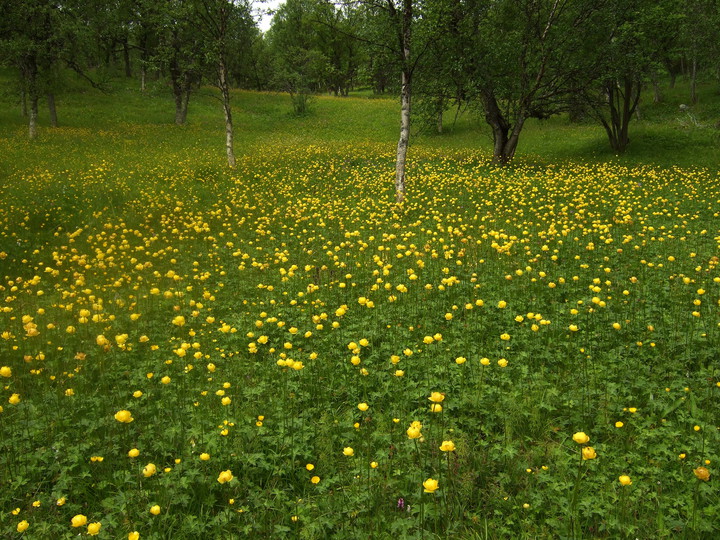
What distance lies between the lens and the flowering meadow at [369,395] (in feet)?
10.3

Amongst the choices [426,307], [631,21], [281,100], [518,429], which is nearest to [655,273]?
[426,307]

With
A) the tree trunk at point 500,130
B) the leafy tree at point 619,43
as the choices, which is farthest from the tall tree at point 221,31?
the leafy tree at point 619,43

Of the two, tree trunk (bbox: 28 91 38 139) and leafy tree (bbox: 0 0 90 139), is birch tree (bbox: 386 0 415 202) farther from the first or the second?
tree trunk (bbox: 28 91 38 139)

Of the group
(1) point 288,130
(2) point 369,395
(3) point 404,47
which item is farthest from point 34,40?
(2) point 369,395

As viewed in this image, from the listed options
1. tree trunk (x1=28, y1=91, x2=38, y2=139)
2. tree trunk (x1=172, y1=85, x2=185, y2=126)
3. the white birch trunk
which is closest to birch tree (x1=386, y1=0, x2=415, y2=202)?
the white birch trunk

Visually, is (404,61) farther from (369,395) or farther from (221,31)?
(369,395)

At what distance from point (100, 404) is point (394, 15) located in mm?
12129

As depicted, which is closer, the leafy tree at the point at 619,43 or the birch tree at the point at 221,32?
the leafy tree at the point at 619,43

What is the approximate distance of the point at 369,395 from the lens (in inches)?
184

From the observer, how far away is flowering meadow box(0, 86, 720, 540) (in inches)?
124

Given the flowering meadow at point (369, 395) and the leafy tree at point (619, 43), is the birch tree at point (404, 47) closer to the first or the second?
the flowering meadow at point (369, 395)

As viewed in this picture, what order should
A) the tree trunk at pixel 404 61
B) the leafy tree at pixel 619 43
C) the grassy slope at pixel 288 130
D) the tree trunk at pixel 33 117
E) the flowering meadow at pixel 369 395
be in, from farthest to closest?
the tree trunk at pixel 33 117, the grassy slope at pixel 288 130, the leafy tree at pixel 619 43, the tree trunk at pixel 404 61, the flowering meadow at pixel 369 395

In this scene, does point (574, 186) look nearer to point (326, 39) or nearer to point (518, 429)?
point (518, 429)

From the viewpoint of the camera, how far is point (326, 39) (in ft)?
197
